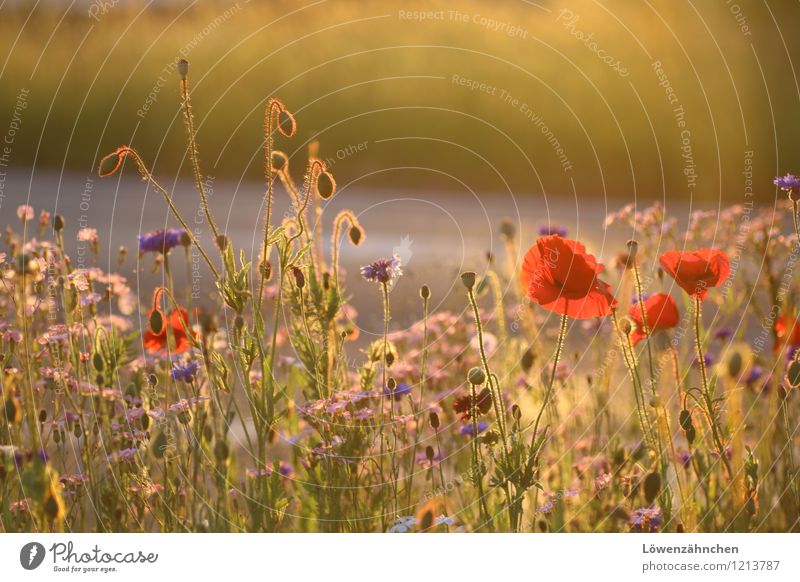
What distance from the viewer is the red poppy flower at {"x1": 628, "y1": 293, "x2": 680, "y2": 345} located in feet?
6.38

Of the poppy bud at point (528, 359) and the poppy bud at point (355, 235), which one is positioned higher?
the poppy bud at point (355, 235)

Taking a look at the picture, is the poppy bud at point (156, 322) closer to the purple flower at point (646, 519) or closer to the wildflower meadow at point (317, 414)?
the wildflower meadow at point (317, 414)

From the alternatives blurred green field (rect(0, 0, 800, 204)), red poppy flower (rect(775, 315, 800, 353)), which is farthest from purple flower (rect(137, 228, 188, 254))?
blurred green field (rect(0, 0, 800, 204))

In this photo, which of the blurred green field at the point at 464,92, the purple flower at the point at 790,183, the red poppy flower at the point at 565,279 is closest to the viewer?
the red poppy flower at the point at 565,279

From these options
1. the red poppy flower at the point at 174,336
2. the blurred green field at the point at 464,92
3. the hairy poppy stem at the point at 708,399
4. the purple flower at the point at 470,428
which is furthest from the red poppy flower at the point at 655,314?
the blurred green field at the point at 464,92

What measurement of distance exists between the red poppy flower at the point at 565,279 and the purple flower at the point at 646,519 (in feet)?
1.21

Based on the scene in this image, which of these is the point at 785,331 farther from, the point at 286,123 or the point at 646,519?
the point at 286,123

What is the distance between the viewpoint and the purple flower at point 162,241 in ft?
6.47

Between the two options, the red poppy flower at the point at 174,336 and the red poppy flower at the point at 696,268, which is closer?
the red poppy flower at the point at 696,268

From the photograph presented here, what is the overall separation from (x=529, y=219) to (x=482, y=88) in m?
0.84

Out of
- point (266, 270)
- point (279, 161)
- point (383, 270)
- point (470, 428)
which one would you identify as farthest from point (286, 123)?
point (470, 428)

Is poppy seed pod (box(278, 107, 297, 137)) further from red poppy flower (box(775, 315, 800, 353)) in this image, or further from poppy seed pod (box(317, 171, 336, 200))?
red poppy flower (box(775, 315, 800, 353))

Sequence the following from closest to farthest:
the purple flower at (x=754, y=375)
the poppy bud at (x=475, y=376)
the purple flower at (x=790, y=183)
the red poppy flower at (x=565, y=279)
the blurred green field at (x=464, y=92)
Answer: the poppy bud at (x=475, y=376)
the red poppy flower at (x=565, y=279)
the purple flower at (x=790, y=183)
the purple flower at (x=754, y=375)
the blurred green field at (x=464, y=92)
